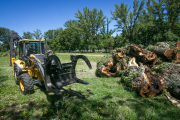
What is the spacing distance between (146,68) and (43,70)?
4896 millimetres

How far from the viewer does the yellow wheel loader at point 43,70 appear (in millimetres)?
3816

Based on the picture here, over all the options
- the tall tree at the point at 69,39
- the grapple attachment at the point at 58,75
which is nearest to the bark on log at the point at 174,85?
the grapple attachment at the point at 58,75

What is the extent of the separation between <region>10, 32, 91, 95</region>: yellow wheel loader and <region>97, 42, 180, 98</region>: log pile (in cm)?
218

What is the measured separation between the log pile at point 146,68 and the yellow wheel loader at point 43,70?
7.16 ft

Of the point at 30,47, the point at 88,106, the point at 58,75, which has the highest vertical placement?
the point at 30,47

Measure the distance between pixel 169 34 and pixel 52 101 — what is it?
2856cm

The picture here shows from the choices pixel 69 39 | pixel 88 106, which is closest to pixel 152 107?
pixel 88 106

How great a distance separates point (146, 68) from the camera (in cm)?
605

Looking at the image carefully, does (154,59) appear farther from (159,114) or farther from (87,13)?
(87,13)

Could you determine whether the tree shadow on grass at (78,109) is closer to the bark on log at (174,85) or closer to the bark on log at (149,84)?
the bark on log at (149,84)

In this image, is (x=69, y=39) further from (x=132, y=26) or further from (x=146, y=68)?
(x=146, y=68)

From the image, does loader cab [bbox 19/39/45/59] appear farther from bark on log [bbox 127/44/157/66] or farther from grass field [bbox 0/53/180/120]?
bark on log [bbox 127/44/157/66]

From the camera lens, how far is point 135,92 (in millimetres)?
4691

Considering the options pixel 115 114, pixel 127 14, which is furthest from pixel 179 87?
pixel 127 14
